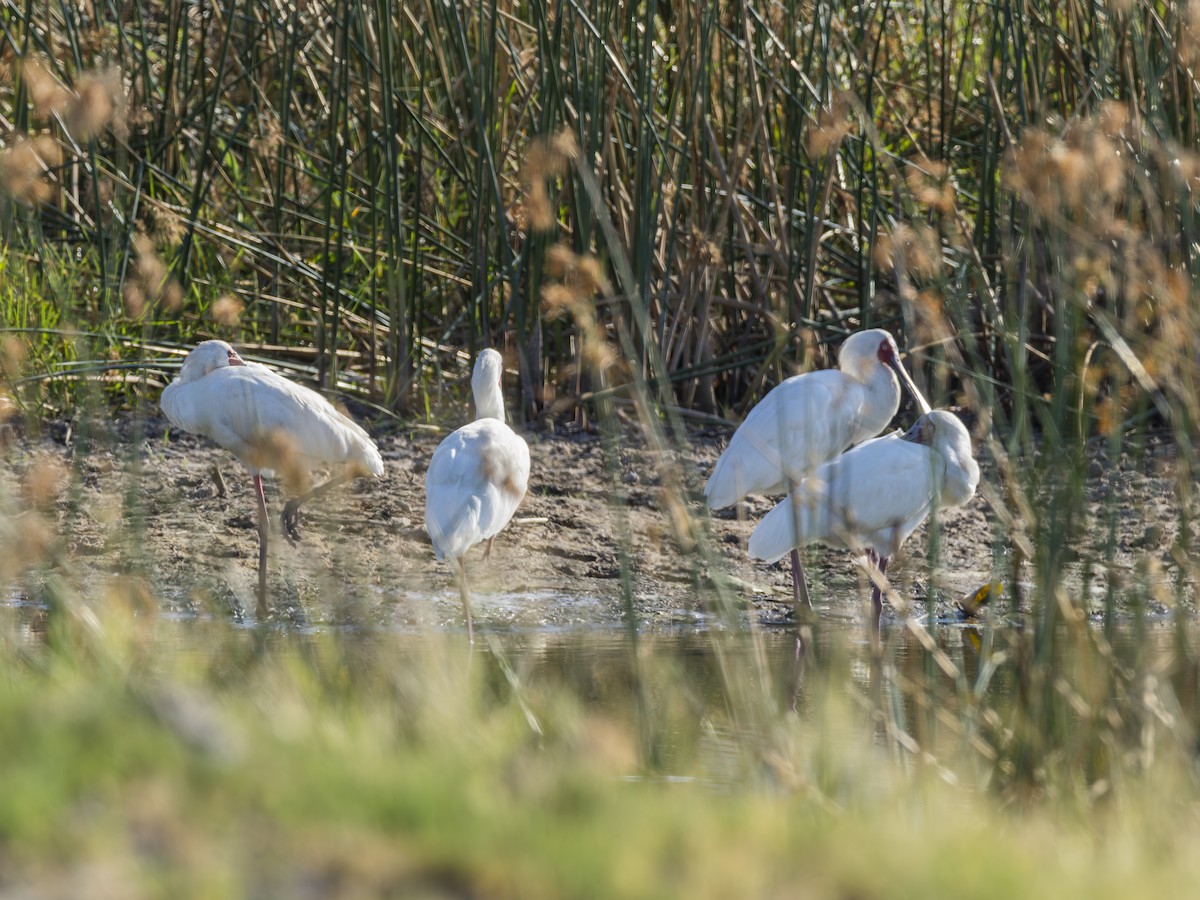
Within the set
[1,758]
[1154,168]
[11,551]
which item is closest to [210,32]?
[1154,168]

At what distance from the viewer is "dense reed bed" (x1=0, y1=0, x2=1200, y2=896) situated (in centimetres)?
206

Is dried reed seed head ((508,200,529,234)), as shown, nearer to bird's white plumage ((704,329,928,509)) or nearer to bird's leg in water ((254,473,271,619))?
bird's white plumage ((704,329,928,509))

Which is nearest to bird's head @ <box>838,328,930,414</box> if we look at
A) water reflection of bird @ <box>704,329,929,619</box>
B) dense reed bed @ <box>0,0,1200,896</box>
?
water reflection of bird @ <box>704,329,929,619</box>

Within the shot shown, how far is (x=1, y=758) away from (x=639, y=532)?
4.22 meters

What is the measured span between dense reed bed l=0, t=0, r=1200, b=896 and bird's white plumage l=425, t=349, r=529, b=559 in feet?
1.48

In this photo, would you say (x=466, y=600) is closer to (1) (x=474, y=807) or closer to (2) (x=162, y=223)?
(2) (x=162, y=223)

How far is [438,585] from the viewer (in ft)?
19.8

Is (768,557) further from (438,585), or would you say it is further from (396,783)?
(396,783)

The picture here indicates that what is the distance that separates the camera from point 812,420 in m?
5.59

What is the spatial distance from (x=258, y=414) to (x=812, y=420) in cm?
204

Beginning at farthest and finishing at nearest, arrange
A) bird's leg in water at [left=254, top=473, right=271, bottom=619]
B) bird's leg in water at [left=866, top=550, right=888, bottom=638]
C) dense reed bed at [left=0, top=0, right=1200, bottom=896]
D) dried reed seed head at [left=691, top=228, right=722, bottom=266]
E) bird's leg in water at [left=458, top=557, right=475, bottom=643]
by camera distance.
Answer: dried reed seed head at [left=691, top=228, right=722, bottom=266] → bird's leg in water at [left=254, top=473, right=271, bottom=619] → bird's leg in water at [left=866, top=550, right=888, bottom=638] → bird's leg in water at [left=458, top=557, right=475, bottom=643] → dense reed bed at [left=0, top=0, right=1200, bottom=896]

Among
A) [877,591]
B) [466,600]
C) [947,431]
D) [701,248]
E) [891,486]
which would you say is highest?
[701,248]

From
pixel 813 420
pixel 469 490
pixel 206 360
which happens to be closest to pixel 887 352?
pixel 813 420

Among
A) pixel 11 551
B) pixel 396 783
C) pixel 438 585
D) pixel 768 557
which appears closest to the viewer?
pixel 396 783
